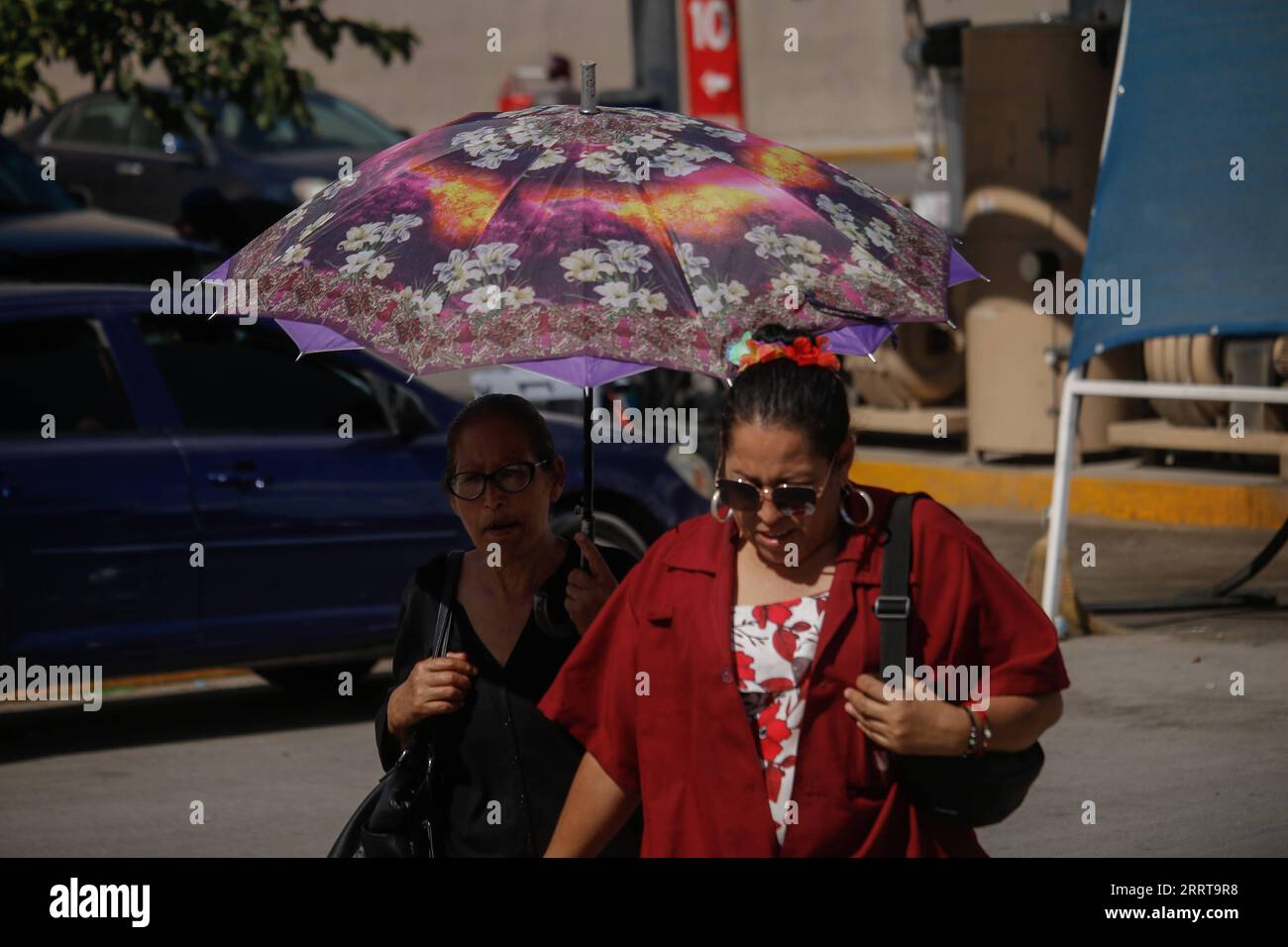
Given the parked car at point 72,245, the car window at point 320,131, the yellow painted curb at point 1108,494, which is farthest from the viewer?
the car window at point 320,131

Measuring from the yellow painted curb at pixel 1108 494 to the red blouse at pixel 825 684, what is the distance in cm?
724

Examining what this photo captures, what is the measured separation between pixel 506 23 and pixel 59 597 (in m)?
30.8

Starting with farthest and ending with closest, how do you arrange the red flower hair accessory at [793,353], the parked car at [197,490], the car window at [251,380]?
the car window at [251,380]
the parked car at [197,490]
the red flower hair accessory at [793,353]

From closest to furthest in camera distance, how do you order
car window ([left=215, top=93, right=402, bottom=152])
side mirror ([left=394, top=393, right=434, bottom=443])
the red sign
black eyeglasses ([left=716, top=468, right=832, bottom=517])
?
black eyeglasses ([left=716, top=468, right=832, bottom=517]) < side mirror ([left=394, top=393, right=434, bottom=443]) < the red sign < car window ([left=215, top=93, right=402, bottom=152])

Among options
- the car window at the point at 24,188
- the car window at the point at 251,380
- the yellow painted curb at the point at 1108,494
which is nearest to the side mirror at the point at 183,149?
the car window at the point at 24,188

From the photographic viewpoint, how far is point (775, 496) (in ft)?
10.4

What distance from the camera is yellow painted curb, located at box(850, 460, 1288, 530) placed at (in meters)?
10.6

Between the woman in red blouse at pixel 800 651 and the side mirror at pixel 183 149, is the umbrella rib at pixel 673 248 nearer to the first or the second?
the woman in red blouse at pixel 800 651

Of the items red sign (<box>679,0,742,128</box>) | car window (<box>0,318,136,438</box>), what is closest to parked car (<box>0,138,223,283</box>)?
car window (<box>0,318,136,438</box>)

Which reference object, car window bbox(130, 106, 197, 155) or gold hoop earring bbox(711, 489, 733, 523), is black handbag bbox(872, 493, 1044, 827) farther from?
car window bbox(130, 106, 197, 155)

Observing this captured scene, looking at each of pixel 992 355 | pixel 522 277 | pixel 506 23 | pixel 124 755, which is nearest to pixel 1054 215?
pixel 992 355

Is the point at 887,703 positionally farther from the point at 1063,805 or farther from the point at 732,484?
the point at 1063,805

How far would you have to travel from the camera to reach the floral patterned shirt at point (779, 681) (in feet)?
10.3

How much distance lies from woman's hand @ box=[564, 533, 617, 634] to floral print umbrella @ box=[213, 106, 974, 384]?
38cm
